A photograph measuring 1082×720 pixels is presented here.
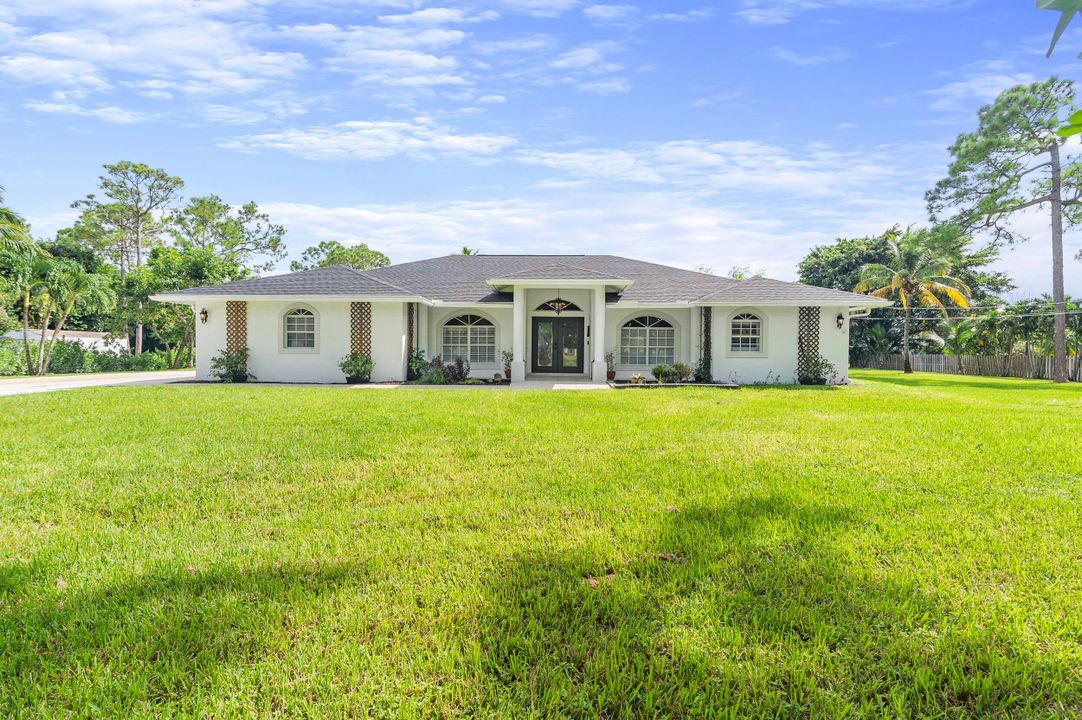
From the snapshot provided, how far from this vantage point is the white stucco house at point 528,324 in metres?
18.4

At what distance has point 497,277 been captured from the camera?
758 inches

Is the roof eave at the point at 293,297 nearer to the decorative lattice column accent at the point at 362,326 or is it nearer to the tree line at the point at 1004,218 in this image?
the decorative lattice column accent at the point at 362,326

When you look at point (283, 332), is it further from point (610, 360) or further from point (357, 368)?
point (610, 360)

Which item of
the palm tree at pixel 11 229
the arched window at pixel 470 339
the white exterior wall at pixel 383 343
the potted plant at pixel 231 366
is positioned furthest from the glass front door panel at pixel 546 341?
the palm tree at pixel 11 229

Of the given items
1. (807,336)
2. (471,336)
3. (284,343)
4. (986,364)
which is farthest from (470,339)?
(986,364)

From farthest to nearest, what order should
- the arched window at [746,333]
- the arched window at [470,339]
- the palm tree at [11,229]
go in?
the arched window at [470,339]
the palm tree at [11,229]
the arched window at [746,333]

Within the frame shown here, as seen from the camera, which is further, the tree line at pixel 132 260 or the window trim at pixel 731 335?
the tree line at pixel 132 260

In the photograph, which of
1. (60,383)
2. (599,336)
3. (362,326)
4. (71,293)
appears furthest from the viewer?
(71,293)

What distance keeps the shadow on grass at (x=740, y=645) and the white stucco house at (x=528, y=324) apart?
1525 cm

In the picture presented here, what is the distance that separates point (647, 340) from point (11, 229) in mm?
24609

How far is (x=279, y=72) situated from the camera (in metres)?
12.0

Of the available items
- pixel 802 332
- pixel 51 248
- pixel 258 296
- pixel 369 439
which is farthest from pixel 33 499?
pixel 51 248

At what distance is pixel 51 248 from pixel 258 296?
1167 inches

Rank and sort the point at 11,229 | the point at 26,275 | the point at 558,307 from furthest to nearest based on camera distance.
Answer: the point at 26,275 → the point at 558,307 → the point at 11,229
